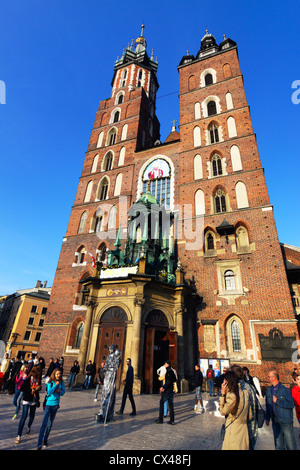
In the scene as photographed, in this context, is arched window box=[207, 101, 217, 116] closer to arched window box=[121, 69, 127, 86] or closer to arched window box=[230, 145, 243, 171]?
arched window box=[230, 145, 243, 171]

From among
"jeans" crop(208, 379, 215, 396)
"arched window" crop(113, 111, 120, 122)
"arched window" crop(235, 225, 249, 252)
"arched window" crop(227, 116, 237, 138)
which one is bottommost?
"jeans" crop(208, 379, 215, 396)

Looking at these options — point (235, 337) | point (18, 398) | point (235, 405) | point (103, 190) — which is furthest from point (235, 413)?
point (103, 190)

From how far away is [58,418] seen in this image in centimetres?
730

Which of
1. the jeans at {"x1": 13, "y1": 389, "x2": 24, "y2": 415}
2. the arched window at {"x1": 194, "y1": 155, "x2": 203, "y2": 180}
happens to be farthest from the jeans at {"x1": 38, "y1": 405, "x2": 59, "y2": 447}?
the arched window at {"x1": 194, "y1": 155, "x2": 203, "y2": 180}

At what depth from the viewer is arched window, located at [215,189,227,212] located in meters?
20.3

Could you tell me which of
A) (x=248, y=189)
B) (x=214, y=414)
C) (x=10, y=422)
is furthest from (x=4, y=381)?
(x=248, y=189)

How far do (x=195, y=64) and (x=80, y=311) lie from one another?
94.5 ft

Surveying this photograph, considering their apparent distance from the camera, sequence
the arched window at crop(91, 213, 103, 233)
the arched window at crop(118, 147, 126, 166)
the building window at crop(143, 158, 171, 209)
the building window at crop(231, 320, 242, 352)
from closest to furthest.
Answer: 1. the building window at crop(231, 320, 242, 352)
2. the building window at crop(143, 158, 171, 209)
3. the arched window at crop(91, 213, 103, 233)
4. the arched window at crop(118, 147, 126, 166)

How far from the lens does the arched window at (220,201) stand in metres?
20.3

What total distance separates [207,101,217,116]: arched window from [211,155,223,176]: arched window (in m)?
5.66

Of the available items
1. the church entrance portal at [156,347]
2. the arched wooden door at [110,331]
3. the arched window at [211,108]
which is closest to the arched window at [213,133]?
the arched window at [211,108]

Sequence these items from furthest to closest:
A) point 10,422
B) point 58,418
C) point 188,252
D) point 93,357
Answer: point 188,252, point 93,357, point 58,418, point 10,422
